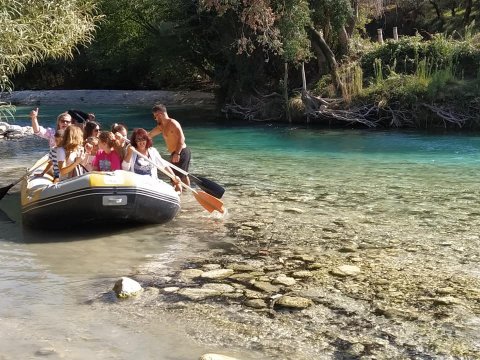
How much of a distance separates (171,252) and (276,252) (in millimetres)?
1099

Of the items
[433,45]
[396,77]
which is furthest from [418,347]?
Result: [433,45]

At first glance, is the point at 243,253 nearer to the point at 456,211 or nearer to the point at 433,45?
the point at 456,211

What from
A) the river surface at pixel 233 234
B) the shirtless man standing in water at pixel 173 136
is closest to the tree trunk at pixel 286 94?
the river surface at pixel 233 234

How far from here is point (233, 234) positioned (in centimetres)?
720

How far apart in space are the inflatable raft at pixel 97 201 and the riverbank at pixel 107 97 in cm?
2376

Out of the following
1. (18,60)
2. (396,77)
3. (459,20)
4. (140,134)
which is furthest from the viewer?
(459,20)

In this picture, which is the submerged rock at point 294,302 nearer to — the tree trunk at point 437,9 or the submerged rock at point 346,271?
the submerged rock at point 346,271

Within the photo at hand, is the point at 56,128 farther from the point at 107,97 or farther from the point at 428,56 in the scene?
the point at 107,97

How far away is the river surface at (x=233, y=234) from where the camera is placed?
4352 mm

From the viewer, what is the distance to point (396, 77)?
19188 millimetres

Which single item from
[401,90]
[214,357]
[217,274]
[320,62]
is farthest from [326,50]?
[214,357]

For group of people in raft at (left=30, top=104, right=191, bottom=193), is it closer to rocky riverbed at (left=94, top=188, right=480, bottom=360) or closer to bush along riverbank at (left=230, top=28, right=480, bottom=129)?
rocky riverbed at (left=94, top=188, right=480, bottom=360)

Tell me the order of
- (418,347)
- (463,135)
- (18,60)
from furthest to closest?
1. (463,135)
2. (18,60)
3. (418,347)

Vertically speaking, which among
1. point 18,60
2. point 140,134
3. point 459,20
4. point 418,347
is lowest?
point 418,347
